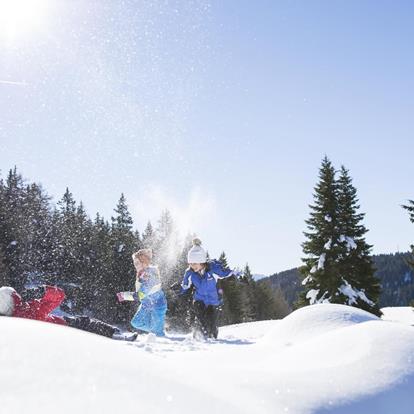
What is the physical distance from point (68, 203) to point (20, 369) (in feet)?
251

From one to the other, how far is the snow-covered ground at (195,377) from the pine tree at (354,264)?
68.2 feet

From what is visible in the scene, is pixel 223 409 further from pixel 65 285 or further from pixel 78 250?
pixel 78 250

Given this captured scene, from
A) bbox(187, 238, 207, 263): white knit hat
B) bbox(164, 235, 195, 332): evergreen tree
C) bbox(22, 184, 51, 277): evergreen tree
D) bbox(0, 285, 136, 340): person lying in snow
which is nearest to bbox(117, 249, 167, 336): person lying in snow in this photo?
bbox(187, 238, 207, 263): white knit hat

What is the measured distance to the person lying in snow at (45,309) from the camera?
5688 mm

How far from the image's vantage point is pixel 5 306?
5637 mm

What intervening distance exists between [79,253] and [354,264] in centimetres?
3136

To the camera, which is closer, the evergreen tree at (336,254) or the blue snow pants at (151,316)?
the blue snow pants at (151,316)

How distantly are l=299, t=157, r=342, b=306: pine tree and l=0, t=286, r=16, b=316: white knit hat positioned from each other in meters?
19.4

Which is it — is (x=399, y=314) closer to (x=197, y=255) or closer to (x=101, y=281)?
(x=197, y=255)

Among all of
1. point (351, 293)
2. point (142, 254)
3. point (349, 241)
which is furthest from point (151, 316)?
point (349, 241)

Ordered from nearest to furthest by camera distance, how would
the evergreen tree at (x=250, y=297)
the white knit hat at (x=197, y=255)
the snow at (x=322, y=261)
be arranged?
the white knit hat at (x=197, y=255), the snow at (x=322, y=261), the evergreen tree at (x=250, y=297)

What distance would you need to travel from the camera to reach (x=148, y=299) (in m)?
8.87

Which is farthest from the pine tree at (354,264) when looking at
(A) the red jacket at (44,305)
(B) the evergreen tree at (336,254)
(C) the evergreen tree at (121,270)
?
(C) the evergreen tree at (121,270)

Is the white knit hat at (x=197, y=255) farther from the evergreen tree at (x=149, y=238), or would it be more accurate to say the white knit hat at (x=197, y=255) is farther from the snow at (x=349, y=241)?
the evergreen tree at (x=149, y=238)
